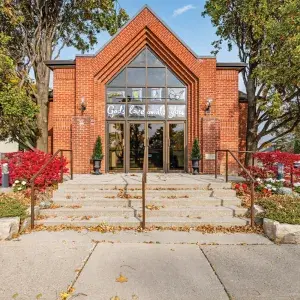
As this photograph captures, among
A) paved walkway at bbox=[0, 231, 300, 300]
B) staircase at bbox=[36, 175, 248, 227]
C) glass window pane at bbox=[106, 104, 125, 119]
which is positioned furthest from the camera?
glass window pane at bbox=[106, 104, 125, 119]

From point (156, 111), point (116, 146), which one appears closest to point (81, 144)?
point (116, 146)

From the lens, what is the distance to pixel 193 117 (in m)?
11.8

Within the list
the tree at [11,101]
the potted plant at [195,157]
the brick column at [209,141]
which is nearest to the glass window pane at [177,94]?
the brick column at [209,141]

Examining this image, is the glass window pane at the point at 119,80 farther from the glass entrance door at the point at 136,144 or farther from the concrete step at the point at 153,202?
the concrete step at the point at 153,202

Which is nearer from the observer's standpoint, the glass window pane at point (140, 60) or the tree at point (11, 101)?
the tree at point (11, 101)

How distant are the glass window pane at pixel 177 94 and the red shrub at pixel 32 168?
19.0 feet

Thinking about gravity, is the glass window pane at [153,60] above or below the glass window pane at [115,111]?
above

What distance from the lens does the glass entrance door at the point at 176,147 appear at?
11.9m

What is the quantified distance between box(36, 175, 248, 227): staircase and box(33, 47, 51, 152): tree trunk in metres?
6.29

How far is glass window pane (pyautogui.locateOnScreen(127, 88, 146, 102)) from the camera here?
1190 centimetres

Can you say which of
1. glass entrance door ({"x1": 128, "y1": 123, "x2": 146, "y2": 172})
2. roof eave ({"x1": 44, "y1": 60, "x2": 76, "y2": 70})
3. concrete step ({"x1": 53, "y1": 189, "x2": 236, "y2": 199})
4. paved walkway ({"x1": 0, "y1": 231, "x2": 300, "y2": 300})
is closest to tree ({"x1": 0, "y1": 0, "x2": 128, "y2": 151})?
roof eave ({"x1": 44, "y1": 60, "x2": 76, "y2": 70})

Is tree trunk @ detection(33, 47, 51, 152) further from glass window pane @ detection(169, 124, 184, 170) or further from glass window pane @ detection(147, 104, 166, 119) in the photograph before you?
glass window pane @ detection(169, 124, 184, 170)

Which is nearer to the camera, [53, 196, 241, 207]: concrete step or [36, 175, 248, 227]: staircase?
[36, 175, 248, 227]: staircase

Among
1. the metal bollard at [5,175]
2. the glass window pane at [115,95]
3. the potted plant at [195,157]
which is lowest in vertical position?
the metal bollard at [5,175]
